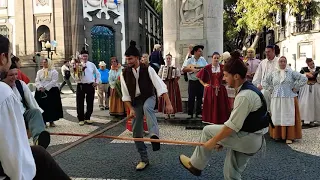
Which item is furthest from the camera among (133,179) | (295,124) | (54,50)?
(54,50)

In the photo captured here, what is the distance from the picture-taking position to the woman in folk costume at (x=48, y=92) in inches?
360

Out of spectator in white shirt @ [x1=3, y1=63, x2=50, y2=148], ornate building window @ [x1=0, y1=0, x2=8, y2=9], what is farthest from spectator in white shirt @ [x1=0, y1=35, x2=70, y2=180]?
ornate building window @ [x1=0, y1=0, x2=8, y2=9]

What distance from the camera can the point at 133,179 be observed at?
4.82 metres

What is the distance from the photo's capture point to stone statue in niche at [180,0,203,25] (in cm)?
1037

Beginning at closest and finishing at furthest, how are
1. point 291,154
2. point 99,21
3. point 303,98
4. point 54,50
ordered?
point 291,154, point 303,98, point 54,50, point 99,21

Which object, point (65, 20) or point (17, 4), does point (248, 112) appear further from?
point (17, 4)

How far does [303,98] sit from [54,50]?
73.5ft

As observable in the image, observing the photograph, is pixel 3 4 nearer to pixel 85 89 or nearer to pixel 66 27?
pixel 66 27

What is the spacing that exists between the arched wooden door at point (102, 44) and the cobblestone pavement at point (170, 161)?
22764 mm

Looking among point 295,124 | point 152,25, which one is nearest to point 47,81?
point 295,124

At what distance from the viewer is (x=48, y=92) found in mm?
9234

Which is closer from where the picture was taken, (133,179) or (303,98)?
(133,179)

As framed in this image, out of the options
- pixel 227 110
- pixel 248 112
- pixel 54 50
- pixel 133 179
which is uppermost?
pixel 54 50

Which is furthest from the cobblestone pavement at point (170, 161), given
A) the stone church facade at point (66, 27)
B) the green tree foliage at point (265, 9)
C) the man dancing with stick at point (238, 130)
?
the stone church facade at point (66, 27)
